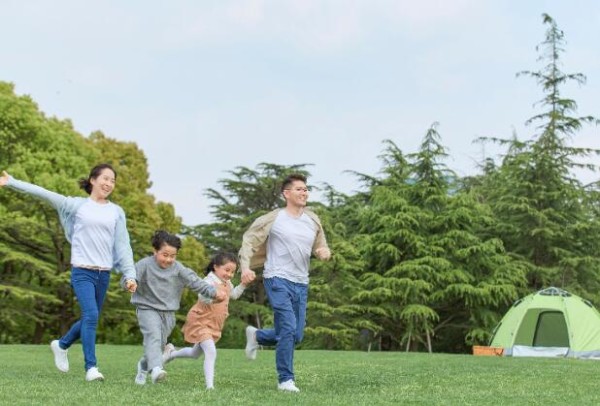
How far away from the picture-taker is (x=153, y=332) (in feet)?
25.1

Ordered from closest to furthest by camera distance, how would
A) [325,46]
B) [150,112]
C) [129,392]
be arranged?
[129,392], [325,46], [150,112]

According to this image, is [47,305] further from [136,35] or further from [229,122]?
[136,35]

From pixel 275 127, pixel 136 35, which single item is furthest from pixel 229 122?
pixel 136 35

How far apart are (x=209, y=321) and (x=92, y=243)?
1282 mm

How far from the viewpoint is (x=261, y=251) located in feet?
26.2

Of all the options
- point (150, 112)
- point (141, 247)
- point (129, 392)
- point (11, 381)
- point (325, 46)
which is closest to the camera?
point (129, 392)

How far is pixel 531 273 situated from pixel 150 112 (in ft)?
49.8

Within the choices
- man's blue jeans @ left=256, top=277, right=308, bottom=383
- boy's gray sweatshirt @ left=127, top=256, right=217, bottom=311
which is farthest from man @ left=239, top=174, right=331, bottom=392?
boy's gray sweatshirt @ left=127, top=256, right=217, bottom=311

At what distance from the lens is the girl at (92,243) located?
7801 mm

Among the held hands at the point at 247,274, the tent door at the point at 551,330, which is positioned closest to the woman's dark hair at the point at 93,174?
the held hands at the point at 247,274

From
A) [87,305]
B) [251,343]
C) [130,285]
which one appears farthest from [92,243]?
[251,343]

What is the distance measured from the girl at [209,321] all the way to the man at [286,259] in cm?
53

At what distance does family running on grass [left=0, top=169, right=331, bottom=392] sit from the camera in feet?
25.3

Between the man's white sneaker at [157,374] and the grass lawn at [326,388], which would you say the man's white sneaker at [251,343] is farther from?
the man's white sneaker at [157,374]
